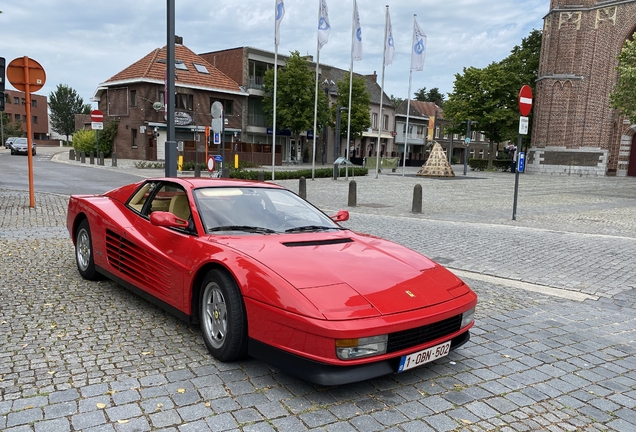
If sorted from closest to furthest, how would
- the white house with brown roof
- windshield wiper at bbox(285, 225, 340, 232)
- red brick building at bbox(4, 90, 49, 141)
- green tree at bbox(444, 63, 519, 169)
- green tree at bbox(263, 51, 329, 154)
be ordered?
windshield wiper at bbox(285, 225, 340, 232) → the white house with brown roof → green tree at bbox(263, 51, 329, 154) → green tree at bbox(444, 63, 519, 169) → red brick building at bbox(4, 90, 49, 141)

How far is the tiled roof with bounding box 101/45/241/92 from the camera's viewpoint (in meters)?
41.2

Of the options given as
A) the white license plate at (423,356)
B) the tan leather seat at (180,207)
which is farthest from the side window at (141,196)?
the white license plate at (423,356)

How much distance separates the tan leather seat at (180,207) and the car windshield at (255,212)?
12cm

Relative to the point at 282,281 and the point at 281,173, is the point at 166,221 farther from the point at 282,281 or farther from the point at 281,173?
the point at 281,173

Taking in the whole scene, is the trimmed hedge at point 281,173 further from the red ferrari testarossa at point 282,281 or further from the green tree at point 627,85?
the red ferrari testarossa at point 282,281

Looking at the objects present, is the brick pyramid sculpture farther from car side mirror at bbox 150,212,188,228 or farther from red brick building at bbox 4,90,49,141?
red brick building at bbox 4,90,49,141

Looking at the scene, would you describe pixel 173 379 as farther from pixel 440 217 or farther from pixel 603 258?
pixel 440 217

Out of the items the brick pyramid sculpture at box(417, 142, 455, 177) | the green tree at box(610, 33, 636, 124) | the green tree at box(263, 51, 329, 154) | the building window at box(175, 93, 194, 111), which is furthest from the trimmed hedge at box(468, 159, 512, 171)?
the building window at box(175, 93, 194, 111)

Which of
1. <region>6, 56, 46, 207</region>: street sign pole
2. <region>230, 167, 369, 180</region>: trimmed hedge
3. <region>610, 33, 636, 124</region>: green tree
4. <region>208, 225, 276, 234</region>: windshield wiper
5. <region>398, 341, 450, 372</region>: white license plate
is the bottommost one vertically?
<region>230, 167, 369, 180</region>: trimmed hedge

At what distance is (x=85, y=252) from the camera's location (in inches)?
226

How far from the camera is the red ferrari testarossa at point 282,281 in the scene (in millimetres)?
3020

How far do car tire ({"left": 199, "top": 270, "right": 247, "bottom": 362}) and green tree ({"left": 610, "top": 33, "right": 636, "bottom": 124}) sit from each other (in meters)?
23.2

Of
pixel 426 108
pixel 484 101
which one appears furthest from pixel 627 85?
pixel 426 108

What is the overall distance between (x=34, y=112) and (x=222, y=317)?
10882 cm
